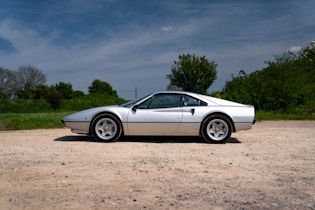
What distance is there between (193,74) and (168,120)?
2715cm

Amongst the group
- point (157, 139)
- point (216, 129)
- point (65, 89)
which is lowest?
point (157, 139)

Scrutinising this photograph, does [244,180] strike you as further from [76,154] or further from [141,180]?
[76,154]

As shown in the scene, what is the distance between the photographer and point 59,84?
54.7m

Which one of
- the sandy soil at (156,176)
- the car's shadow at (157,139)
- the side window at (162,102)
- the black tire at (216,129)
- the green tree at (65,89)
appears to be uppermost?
the green tree at (65,89)

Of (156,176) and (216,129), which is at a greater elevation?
(216,129)

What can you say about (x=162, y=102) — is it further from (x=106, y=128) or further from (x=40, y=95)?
(x=40, y=95)

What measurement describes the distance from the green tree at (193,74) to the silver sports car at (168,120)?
86.0 ft

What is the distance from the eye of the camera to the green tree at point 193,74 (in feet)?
111

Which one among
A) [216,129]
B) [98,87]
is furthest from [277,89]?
[98,87]

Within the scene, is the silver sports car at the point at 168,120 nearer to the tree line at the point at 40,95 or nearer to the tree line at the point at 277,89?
the tree line at the point at 277,89

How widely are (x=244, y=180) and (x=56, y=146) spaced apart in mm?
4170

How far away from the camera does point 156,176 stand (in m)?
4.22

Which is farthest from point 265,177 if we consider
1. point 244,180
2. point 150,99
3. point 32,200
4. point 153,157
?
point 150,99

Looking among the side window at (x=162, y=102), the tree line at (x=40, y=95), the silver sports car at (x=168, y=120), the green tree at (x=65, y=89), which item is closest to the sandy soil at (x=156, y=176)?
the silver sports car at (x=168, y=120)
